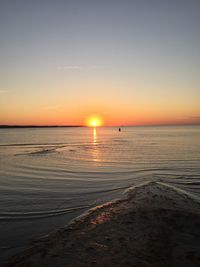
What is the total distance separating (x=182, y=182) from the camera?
14.0m

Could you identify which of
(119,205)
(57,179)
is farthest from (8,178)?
(119,205)

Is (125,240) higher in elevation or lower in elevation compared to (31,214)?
higher

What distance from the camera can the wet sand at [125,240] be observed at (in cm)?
542

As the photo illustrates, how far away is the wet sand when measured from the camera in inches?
213

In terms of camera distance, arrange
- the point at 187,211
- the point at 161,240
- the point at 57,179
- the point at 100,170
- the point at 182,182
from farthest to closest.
→ the point at 100,170 → the point at 57,179 → the point at 182,182 → the point at 187,211 → the point at 161,240

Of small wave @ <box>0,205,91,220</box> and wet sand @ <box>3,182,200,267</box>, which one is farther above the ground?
wet sand @ <box>3,182,200,267</box>

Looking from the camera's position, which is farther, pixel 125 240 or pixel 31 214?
pixel 31 214

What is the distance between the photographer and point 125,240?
6379 millimetres

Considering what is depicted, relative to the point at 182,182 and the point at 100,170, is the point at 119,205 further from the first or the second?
the point at 100,170

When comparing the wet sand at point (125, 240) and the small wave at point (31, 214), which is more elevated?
the wet sand at point (125, 240)

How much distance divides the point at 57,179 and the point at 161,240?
34.7 ft

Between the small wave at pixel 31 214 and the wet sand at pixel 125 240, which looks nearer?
the wet sand at pixel 125 240

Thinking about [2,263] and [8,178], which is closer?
[2,263]

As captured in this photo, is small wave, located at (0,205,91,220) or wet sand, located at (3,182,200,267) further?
small wave, located at (0,205,91,220)
